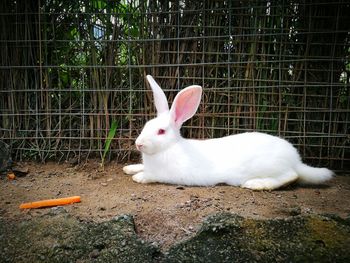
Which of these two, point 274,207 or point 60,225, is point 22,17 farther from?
point 274,207

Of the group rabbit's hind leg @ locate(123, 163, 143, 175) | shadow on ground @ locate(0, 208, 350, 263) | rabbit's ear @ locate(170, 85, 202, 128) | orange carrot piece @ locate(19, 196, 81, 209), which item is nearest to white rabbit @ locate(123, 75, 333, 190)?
rabbit's ear @ locate(170, 85, 202, 128)

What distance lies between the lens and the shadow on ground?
7.31 ft

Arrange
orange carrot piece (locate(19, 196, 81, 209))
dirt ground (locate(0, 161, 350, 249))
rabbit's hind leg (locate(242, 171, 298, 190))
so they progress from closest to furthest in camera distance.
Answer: dirt ground (locate(0, 161, 350, 249)), orange carrot piece (locate(19, 196, 81, 209)), rabbit's hind leg (locate(242, 171, 298, 190))

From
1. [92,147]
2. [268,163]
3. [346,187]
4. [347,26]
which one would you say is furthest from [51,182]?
[347,26]

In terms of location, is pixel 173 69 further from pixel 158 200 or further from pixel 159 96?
pixel 158 200

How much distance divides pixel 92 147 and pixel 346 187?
8.92ft

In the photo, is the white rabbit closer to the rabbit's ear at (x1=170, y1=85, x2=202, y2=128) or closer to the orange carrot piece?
the rabbit's ear at (x1=170, y1=85, x2=202, y2=128)

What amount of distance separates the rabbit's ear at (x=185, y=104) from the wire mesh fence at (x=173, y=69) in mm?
536

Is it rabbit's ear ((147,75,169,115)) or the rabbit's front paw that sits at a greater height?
rabbit's ear ((147,75,169,115))

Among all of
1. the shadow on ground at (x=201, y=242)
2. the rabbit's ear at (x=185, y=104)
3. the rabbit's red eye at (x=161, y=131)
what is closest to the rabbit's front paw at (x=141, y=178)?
the rabbit's red eye at (x=161, y=131)

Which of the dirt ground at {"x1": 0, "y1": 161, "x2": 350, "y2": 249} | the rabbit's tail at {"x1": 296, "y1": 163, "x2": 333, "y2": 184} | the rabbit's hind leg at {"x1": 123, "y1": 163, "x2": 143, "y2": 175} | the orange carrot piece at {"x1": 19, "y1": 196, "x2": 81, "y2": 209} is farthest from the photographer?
the rabbit's hind leg at {"x1": 123, "y1": 163, "x2": 143, "y2": 175}

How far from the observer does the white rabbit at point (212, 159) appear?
3611mm

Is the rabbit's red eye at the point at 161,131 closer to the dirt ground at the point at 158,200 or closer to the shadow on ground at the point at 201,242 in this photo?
the dirt ground at the point at 158,200

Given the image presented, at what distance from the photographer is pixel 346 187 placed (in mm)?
3836
